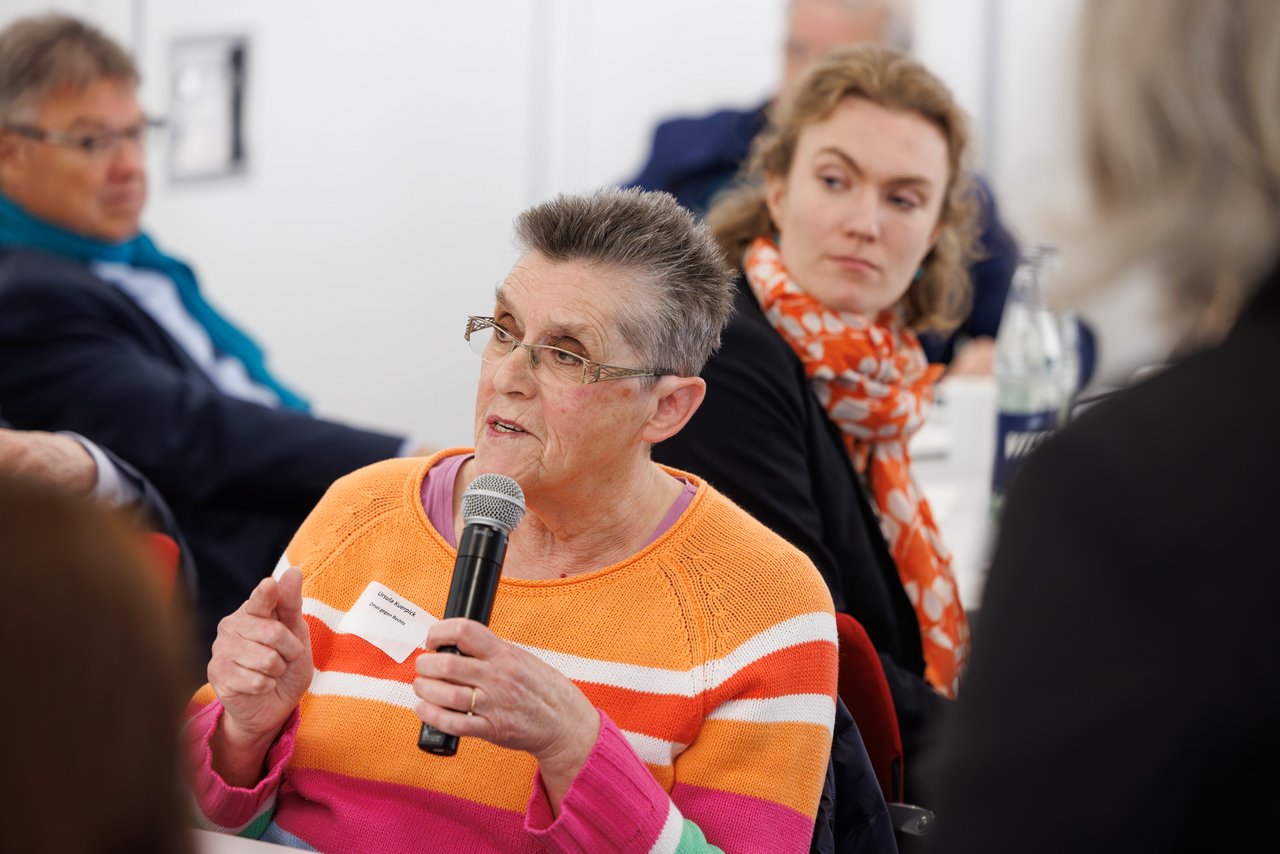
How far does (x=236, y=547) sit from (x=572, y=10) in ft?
11.8

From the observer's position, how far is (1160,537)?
79 cm

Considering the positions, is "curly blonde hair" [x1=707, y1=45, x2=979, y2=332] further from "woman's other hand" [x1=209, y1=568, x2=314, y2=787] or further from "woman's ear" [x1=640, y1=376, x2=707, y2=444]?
"woman's other hand" [x1=209, y1=568, x2=314, y2=787]

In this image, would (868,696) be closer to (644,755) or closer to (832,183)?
(644,755)

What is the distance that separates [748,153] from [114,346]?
68.3 inches

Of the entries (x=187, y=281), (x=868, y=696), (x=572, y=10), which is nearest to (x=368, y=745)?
(x=868, y=696)

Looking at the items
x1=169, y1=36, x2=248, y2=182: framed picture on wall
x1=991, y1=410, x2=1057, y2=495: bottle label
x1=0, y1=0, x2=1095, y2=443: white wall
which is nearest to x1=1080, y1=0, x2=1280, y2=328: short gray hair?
x1=991, y1=410, x2=1057, y2=495: bottle label

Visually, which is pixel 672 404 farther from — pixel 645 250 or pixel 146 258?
pixel 146 258

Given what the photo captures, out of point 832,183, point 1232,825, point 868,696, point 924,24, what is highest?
point 924,24

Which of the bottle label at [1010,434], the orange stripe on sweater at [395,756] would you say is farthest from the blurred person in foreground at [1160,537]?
the bottle label at [1010,434]

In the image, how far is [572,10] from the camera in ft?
19.1

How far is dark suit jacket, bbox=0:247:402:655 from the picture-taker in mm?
2867

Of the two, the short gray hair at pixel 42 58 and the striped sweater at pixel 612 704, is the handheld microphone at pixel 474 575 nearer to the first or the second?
the striped sweater at pixel 612 704

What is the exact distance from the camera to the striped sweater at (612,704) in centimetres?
144

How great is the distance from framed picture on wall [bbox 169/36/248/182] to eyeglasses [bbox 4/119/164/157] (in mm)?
2990
